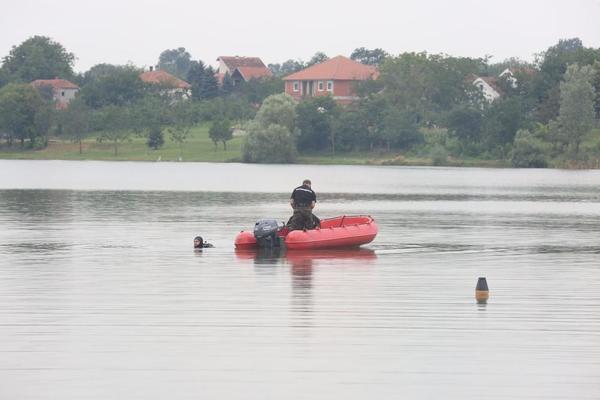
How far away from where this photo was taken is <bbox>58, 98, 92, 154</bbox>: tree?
497ft

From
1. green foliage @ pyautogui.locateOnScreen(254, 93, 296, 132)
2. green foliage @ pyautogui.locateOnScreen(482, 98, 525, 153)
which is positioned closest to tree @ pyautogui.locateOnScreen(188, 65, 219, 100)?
green foliage @ pyautogui.locateOnScreen(254, 93, 296, 132)

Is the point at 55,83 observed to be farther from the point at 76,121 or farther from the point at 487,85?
the point at 487,85

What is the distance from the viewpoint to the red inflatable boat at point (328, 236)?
34.7 m

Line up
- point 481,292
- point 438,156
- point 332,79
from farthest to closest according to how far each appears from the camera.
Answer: point 332,79
point 438,156
point 481,292

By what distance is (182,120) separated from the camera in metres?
155

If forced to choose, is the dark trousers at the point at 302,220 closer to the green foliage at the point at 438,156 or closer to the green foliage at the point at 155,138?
the green foliage at the point at 438,156

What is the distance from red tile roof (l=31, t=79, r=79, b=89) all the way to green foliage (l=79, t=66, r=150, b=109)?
1656 cm

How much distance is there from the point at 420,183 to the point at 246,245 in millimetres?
61279

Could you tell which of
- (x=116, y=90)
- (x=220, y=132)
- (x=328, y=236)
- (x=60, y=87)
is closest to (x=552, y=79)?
(x=220, y=132)

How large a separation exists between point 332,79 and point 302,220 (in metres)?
145

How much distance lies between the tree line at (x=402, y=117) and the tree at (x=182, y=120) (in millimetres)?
181

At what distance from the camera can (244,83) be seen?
199500 millimetres

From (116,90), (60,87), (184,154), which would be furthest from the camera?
(60,87)

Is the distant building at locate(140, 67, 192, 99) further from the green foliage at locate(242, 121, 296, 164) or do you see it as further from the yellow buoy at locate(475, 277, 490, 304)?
the yellow buoy at locate(475, 277, 490, 304)
